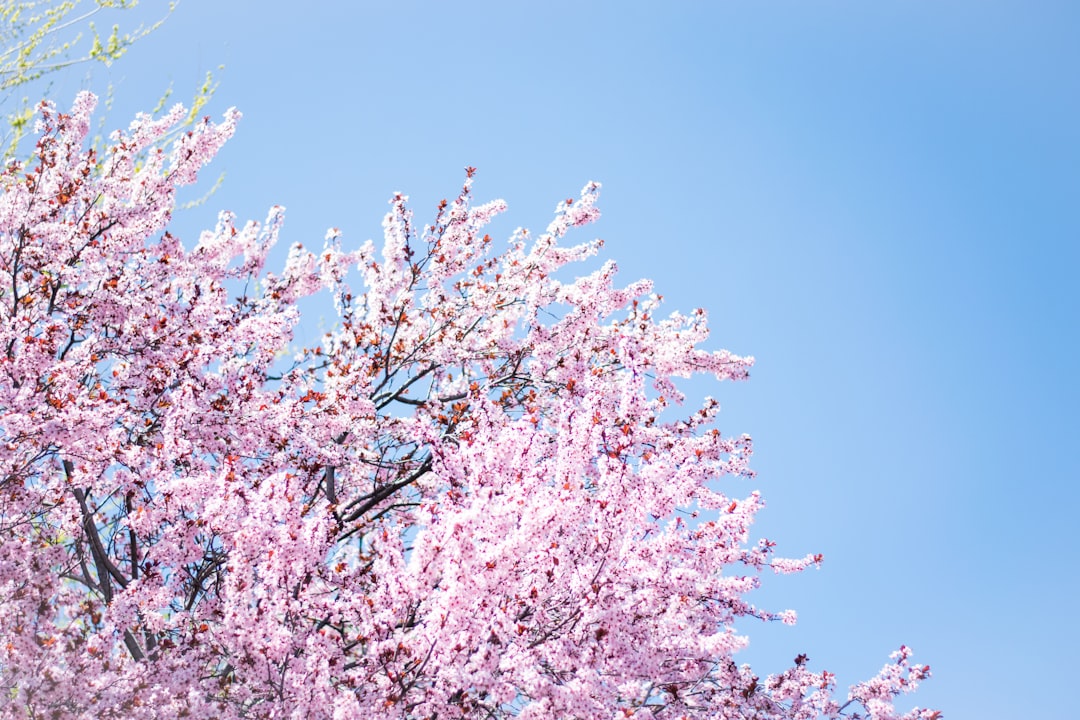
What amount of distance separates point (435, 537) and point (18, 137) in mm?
9963

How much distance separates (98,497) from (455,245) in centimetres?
468

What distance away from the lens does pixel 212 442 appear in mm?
8445

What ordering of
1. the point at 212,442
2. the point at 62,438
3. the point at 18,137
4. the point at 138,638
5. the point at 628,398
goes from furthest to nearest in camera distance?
the point at 18,137 → the point at 212,442 → the point at 138,638 → the point at 62,438 → the point at 628,398

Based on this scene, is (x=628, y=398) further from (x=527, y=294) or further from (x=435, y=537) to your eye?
(x=527, y=294)

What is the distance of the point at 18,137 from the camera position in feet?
40.8

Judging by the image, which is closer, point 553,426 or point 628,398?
point 628,398

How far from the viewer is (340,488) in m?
11.0

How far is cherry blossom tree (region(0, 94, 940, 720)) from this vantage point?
6.14m

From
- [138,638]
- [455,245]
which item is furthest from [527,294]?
[138,638]

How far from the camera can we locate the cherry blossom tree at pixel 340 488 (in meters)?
6.14

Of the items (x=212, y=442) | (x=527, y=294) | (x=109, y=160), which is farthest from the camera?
(x=527, y=294)

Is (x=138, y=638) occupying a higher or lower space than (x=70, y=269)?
lower

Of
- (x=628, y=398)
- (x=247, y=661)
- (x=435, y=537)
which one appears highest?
(x=628, y=398)

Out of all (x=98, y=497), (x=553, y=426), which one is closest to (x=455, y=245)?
(x=553, y=426)
